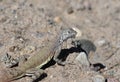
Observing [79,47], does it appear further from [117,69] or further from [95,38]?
[95,38]

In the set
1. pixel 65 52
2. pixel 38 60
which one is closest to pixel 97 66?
pixel 65 52

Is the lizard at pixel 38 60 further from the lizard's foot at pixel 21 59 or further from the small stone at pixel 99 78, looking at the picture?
the small stone at pixel 99 78

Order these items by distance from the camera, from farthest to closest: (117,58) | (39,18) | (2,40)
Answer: (39,18)
(117,58)
(2,40)

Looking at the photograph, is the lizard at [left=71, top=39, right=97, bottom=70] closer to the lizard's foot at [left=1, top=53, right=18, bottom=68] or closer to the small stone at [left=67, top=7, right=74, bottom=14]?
the lizard's foot at [left=1, top=53, right=18, bottom=68]

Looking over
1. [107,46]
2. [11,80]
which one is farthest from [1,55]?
[107,46]

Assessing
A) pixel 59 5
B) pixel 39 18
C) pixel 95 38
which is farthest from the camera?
pixel 59 5

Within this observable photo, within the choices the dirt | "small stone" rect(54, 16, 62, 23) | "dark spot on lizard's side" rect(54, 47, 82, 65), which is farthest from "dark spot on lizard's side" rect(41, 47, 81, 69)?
"small stone" rect(54, 16, 62, 23)
